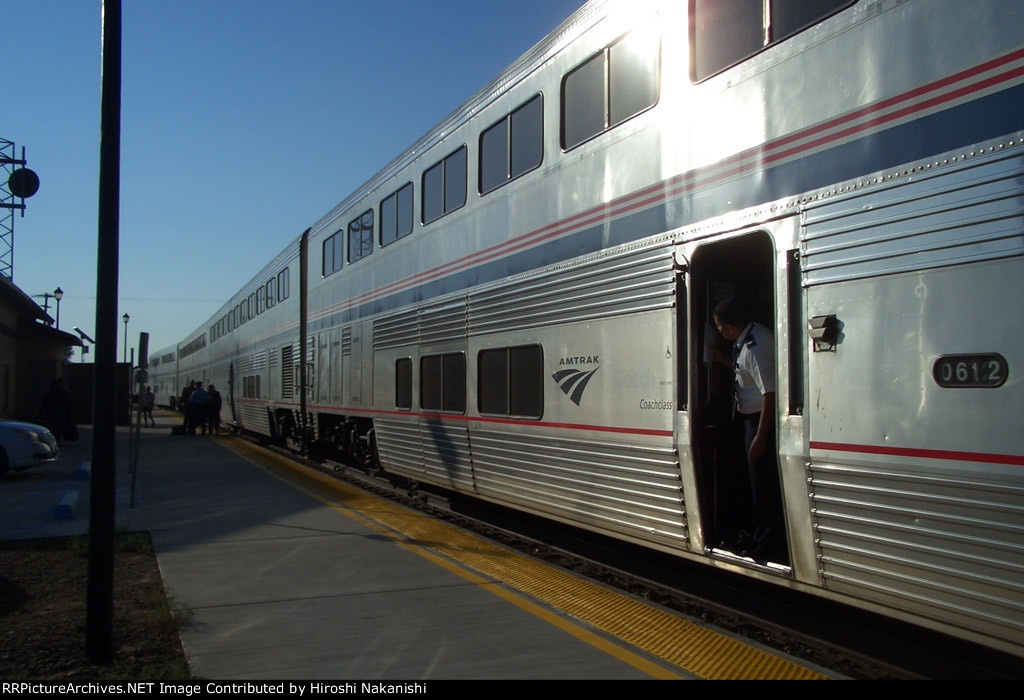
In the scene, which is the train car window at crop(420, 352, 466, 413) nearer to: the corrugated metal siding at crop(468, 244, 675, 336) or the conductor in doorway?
the corrugated metal siding at crop(468, 244, 675, 336)

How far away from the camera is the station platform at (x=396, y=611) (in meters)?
4.27

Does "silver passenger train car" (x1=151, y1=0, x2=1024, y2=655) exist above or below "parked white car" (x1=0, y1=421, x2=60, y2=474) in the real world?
above

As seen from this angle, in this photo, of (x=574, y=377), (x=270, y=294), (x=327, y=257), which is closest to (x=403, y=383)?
(x=574, y=377)

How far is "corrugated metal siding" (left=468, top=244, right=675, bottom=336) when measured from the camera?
5305 millimetres

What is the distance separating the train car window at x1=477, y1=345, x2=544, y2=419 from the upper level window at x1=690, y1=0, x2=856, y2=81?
8.63ft

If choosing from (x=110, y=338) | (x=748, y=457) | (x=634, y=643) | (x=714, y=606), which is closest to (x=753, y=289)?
(x=748, y=457)

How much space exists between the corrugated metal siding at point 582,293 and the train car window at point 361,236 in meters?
3.92

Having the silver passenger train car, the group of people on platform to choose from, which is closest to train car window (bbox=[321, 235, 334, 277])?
the silver passenger train car

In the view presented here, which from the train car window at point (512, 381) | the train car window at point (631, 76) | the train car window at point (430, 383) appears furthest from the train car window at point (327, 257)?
the train car window at point (631, 76)

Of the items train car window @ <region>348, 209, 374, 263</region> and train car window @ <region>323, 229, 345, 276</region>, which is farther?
train car window @ <region>323, 229, 345, 276</region>

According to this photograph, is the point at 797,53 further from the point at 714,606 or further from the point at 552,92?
the point at 714,606

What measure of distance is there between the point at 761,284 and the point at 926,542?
8.16ft

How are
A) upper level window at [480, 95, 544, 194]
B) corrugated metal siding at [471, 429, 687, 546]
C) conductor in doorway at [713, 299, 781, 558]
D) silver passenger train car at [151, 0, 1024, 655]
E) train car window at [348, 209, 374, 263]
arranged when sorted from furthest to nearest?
train car window at [348, 209, 374, 263], upper level window at [480, 95, 544, 194], corrugated metal siding at [471, 429, 687, 546], conductor in doorway at [713, 299, 781, 558], silver passenger train car at [151, 0, 1024, 655]

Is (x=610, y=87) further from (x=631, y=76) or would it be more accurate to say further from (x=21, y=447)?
(x=21, y=447)
